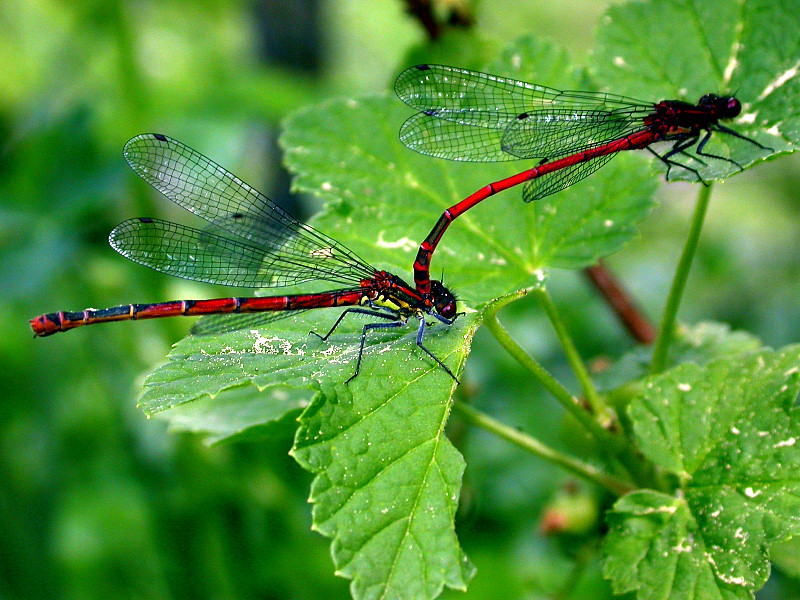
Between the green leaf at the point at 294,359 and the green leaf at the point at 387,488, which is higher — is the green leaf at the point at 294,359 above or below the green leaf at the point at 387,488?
above

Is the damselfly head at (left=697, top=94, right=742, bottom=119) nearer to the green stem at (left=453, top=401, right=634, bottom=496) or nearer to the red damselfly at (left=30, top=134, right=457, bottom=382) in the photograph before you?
the red damselfly at (left=30, top=134, right=457, bottom=382)

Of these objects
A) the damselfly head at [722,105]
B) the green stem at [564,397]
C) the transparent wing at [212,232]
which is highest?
the damselfly head at [722,105]

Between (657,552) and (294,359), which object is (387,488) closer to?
(294,359)

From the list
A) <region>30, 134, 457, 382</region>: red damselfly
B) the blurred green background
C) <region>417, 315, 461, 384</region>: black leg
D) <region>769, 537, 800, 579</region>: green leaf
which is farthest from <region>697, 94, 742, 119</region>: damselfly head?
<region>769, 537, 800, 579</region>: green leaf

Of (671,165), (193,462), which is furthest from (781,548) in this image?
(193,462)

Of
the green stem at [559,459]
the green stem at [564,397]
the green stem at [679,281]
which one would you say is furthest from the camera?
the green stem at [559,459]

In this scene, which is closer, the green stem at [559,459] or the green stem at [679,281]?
the green stem at [679,281]

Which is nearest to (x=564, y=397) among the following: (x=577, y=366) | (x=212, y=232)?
(x=577, y=366)

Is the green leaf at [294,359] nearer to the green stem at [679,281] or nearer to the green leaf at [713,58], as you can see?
the green stem at [679,281]

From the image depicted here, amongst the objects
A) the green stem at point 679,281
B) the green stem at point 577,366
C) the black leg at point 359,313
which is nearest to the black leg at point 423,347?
the black leg at point 359,313
